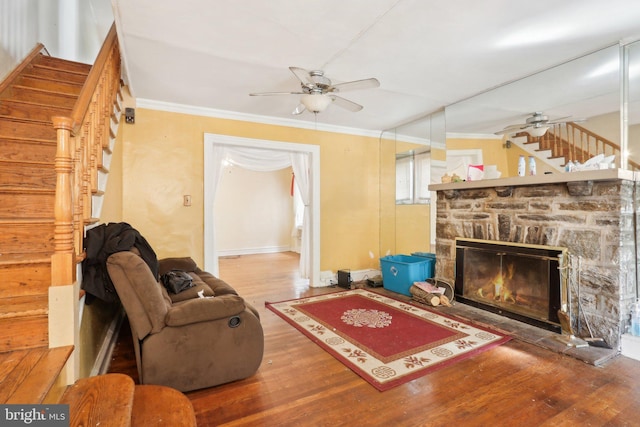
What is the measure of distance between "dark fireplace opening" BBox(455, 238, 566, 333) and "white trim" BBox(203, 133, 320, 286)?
2014mm

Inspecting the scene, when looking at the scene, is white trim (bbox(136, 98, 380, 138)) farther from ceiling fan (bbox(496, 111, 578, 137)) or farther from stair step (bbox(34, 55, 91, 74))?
ceiling fan (bbox(496, 111, 578, 137))

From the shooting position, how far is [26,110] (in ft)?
8.69

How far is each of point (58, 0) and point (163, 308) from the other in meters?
4.46

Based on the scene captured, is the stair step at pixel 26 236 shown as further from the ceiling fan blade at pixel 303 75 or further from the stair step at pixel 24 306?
the ceiling fan blade at pixel 303 75

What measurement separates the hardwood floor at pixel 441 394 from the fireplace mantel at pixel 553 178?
1.46 metres

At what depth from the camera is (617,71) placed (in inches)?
98.3

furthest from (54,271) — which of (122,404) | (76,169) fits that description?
(122,404)

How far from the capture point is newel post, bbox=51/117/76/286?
1426 millimetres

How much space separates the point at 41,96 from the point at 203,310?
272 cm

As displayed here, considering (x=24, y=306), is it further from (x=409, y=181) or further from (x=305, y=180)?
(x=409, y=181)

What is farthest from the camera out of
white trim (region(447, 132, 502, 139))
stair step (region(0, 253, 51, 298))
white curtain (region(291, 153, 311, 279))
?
white curtain (region(291, 153, 311, 279))

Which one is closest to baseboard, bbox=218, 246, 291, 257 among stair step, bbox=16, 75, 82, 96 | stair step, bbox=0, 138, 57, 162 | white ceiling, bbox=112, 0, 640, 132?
white ceiling, bbox=112, 0, 640, 132

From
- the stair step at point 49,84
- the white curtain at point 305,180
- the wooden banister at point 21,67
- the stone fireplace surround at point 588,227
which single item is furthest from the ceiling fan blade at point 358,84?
the wooden banister at point 21,67

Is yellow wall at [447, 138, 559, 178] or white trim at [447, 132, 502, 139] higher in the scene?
white trim at [447, 132, 502, 139]
